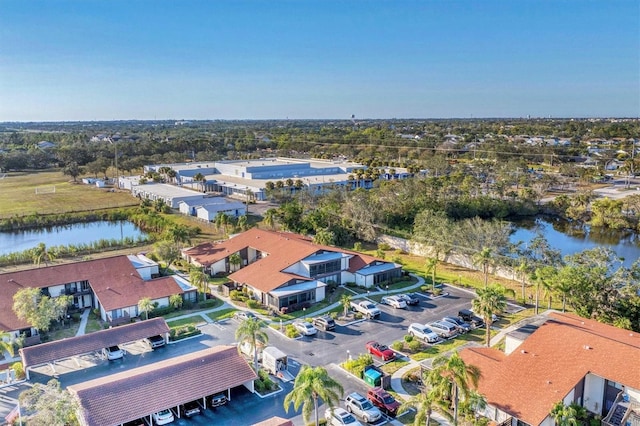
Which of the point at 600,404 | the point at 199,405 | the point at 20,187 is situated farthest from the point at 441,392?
the point at 20,187

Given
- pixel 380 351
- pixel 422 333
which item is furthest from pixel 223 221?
pixel 380 351

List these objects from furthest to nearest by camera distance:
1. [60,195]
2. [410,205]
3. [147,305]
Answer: [60,195]
[410,205]
[147,305]

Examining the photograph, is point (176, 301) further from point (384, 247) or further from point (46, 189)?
point (46, 189)

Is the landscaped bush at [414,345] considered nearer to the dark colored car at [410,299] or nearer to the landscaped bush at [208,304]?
the dark colored car at [410,299]

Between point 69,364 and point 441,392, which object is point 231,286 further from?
point 441,392

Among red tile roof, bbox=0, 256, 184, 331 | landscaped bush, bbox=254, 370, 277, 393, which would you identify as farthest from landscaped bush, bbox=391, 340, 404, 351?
red tile roof, bbox=0, 256, 184, 331

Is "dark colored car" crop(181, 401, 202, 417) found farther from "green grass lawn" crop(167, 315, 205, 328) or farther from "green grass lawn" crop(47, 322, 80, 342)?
"green grass lawn" crop(47, 322, 80, 342)

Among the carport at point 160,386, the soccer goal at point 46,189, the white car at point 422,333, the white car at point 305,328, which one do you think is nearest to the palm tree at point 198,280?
the white car at point 305,328
